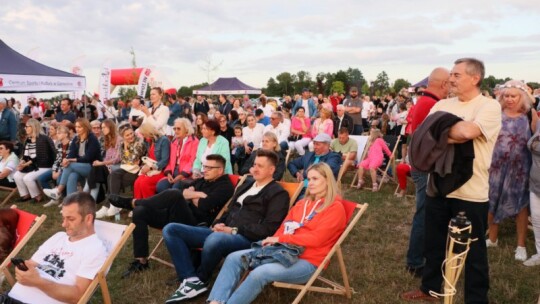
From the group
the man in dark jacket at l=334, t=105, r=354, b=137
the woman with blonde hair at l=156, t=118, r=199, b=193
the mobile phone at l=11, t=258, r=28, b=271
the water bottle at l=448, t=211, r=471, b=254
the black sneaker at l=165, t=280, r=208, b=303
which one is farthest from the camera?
the man in dark jacket at l=334, t=105, r=354, b=137

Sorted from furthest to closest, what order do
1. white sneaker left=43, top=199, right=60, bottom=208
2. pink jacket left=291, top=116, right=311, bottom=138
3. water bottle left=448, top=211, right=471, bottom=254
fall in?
1. pink jacket left=291, top=116, right=311, bottom=138
2. white sneaker left=43, top=199, right=60, bottom=208
3. water bottle left=448, top=211, right=471, bottom=254

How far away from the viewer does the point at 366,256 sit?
493 centimetres

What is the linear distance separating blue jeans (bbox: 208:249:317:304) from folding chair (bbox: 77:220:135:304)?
776mm

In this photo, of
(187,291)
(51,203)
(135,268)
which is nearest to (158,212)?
(135,268)

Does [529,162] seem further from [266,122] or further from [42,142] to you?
[266,122]

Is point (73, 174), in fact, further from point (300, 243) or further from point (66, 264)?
point (300, 243)

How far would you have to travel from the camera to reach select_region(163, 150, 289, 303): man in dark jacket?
3973mm

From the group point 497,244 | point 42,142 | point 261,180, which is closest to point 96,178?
point 42,142

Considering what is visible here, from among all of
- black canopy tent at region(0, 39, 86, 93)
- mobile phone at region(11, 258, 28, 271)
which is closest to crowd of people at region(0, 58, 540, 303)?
mobile phone at region(11, 258, 28, 271)

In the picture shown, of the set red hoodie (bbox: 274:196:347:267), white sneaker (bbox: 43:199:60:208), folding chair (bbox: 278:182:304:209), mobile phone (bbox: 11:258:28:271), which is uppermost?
folding chair (bbox: 278:182:304:209)

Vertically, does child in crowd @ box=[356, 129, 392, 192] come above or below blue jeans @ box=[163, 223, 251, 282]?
above

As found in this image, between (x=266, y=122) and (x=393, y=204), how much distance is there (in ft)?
19.9

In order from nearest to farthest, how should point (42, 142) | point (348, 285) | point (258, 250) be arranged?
point (258, 250) < point (348, 285) < point (42, 142)

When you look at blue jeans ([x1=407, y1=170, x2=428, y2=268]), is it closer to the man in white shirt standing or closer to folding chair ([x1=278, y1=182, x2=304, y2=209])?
folding chair ([x1=278, y1=182, x2=304, y2=209])
